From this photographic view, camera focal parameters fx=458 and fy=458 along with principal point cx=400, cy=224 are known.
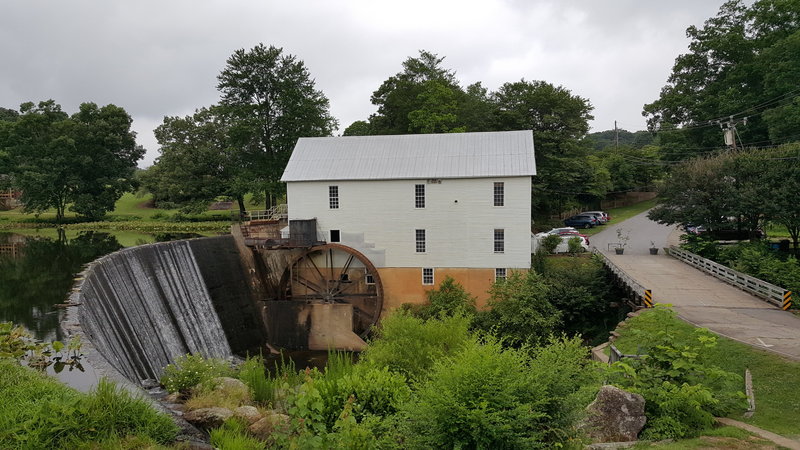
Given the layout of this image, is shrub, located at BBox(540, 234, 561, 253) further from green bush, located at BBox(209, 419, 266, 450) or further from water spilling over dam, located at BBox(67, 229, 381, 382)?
green bush, located at BBox(209, 419, 266, 450)

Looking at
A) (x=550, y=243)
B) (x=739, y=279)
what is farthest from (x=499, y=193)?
(x=739, y=279)

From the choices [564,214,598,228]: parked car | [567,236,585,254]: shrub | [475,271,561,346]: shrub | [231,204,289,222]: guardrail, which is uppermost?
[231,204,289,222]: guardrail

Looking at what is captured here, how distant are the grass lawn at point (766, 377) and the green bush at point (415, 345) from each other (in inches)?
218

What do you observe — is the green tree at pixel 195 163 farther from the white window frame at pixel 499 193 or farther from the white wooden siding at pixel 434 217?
the white window frame at pixel 499 193

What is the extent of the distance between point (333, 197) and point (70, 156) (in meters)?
30.4

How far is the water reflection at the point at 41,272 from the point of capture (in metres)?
15.9

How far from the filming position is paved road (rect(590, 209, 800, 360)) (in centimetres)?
1452

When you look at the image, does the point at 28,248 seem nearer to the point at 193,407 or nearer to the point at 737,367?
the point at 193,407

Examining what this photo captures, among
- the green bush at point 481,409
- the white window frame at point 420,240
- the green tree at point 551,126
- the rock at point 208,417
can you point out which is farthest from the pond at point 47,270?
the green tree at point 551,126

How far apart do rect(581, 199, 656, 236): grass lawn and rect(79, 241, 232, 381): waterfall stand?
95.5 feet

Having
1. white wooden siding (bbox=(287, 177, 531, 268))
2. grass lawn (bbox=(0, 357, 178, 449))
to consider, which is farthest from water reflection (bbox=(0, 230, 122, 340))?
white wooden siding (bbox=(287, 177, 531, 268))

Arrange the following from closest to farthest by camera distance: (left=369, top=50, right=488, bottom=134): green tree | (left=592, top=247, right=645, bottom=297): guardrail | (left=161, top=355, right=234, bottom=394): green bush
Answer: (left=161, top=355, right=234, bottom=394): green bush
(left=592, top=247, right=645, bottom=297): guardrail
(left=369, top=50, right=488, bottom=134): green tree

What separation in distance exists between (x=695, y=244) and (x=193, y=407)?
88.8 feet

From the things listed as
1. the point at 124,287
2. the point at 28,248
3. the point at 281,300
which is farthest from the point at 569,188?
the point at 28,248
